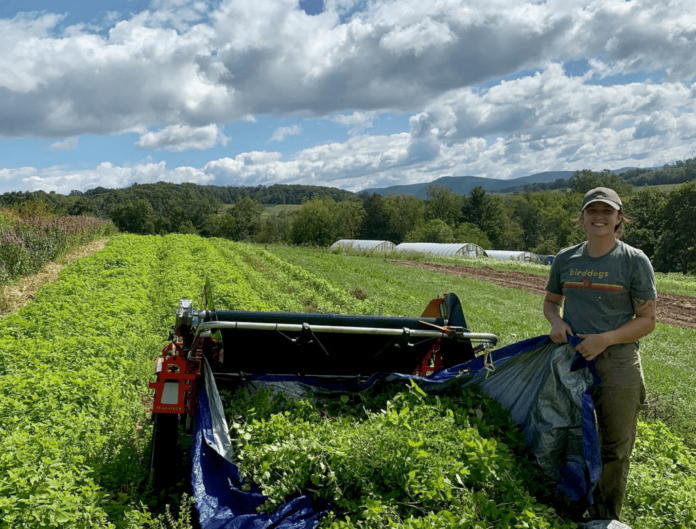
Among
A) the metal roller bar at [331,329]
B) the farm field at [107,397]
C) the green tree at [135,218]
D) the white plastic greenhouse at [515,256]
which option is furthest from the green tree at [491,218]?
the metal roller bar at [331,329]

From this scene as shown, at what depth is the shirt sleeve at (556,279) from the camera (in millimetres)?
3941

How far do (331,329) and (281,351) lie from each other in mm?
589

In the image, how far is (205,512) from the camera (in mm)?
3256

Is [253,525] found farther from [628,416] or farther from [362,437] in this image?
[628,416]

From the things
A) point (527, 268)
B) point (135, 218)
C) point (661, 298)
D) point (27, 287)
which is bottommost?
point (661, 298)

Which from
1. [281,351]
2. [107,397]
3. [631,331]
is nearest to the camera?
[631,331]

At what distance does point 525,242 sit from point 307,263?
2777 inches

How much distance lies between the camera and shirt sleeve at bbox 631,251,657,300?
3428 mm

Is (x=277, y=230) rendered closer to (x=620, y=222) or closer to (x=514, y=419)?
(x=514, y=419)

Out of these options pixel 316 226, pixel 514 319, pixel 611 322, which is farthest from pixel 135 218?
pixel 611 322

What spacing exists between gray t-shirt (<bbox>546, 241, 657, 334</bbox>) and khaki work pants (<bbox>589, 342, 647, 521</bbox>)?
22 cm

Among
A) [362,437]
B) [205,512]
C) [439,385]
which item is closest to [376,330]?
[439,385]

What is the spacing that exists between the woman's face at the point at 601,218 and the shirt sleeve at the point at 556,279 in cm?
42

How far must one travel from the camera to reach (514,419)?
13.6 ft
